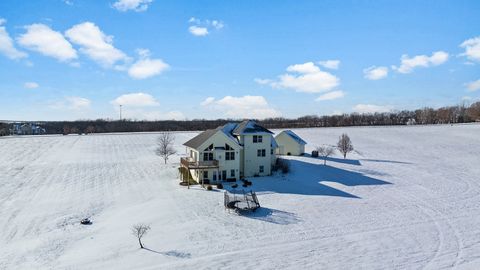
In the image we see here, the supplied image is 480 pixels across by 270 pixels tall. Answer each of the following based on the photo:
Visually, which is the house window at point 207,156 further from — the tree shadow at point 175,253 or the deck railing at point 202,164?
the tree shadow at point 175,253

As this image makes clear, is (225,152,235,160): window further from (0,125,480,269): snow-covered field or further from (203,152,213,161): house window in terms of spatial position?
(0,125,480,269): snow-covered field

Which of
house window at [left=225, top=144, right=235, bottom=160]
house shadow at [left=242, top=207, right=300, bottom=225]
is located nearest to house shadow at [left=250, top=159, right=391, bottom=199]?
house window at [left=225, top=144, right=235, bottom=160]

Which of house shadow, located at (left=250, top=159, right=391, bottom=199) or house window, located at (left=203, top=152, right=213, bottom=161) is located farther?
house window, located at (left=203, top=152, right=213, bottom=161)

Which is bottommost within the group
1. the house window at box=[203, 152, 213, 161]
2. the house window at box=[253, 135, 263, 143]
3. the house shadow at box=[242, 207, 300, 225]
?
the house shadow at box=[242, 207, 300, 225]

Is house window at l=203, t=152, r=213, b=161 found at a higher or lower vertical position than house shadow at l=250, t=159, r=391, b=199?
higher

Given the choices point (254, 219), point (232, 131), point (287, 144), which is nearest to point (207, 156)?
point (232, 131)

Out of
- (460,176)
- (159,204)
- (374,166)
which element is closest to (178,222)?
(159,204)

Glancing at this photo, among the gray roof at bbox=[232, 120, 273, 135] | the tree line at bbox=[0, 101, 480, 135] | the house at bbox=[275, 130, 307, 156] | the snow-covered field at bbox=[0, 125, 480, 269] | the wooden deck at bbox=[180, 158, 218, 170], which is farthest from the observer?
the tree line at bbox=[0, 101, 480, 135]

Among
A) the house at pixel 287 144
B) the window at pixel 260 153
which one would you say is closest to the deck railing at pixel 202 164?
the window at pixel 260 153
